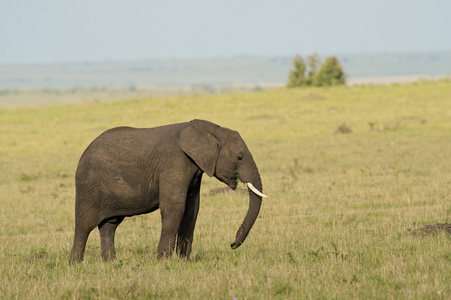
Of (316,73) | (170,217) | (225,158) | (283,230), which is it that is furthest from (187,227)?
(316,73)

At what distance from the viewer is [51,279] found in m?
9.00

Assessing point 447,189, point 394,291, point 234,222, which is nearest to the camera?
point 394,291

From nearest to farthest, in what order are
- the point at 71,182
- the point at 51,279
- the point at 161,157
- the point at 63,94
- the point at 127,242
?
the point at 51,279
the point at 161,157
the point at 127,242
the point at 71,182
the point at 63,94

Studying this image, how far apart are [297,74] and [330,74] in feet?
11.5

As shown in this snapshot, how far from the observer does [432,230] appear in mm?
11688

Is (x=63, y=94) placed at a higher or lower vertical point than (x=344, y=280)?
lower

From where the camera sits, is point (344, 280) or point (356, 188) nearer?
point (344, 280)

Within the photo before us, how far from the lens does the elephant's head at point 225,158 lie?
378 inches

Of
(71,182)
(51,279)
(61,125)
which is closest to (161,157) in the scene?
(51,279)

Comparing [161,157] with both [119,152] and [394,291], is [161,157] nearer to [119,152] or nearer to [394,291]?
[119,152]

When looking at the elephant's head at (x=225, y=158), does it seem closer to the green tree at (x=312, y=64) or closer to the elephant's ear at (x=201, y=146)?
the elephant's ear at (x=201, y=146)

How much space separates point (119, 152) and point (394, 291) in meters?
4.33

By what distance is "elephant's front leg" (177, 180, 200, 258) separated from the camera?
10.3 metres

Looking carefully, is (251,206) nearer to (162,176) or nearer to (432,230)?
(162,176)
